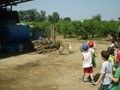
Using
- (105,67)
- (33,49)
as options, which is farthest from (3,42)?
(105,67)

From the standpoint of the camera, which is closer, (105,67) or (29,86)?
(105,67)

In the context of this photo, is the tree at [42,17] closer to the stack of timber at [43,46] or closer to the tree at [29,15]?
the tree at [29,15]

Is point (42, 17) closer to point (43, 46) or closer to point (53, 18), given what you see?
point (53, 18)

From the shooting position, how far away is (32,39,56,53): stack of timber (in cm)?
1459

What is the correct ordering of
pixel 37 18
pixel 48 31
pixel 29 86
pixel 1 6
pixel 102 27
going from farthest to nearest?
pixel 37 18 < pixel 102 27 < pixel 48 31 < pixel 1 6 < pixel 29 86

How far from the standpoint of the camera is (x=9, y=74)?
8.10m

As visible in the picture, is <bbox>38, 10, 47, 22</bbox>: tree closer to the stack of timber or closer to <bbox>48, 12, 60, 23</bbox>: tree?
<bbox>48, 12, 60, 23</bbox>: tree

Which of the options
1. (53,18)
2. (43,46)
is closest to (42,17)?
(53,18)

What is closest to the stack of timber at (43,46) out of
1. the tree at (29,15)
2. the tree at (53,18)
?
the tree at (53,18)

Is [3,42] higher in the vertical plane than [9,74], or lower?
higher

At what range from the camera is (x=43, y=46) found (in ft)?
48.0

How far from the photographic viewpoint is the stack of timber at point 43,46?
47.9 feet

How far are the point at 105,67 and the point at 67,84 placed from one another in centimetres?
274

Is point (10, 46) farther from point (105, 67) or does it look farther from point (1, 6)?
point (105, 67)
